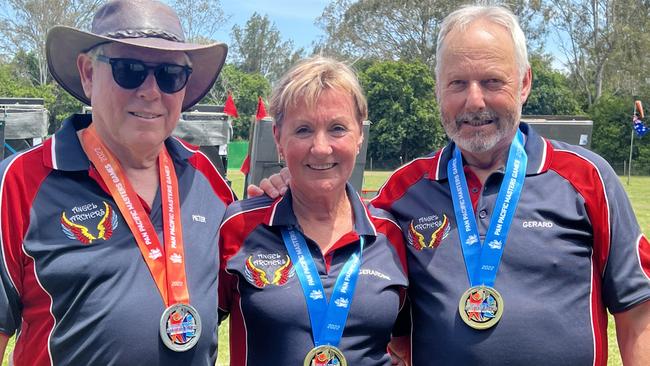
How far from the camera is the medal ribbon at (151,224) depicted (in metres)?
2.60

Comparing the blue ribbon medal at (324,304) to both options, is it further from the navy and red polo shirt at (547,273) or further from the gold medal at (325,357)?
the navy and red polo shirt at (547,273)

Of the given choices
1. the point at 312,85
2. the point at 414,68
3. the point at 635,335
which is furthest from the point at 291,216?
the point at 414,68

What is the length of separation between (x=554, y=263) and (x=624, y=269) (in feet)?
0.93

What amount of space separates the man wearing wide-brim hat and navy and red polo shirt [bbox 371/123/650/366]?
94cm

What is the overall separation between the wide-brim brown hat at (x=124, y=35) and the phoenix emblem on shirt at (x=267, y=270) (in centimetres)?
92

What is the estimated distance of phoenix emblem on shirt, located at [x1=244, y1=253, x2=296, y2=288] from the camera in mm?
2791

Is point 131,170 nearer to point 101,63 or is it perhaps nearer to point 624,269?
point 101,63

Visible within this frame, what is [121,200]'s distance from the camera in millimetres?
2656

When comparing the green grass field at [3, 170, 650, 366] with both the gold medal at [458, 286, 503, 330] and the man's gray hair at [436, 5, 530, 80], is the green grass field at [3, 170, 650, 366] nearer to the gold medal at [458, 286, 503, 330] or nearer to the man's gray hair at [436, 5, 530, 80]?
the gold medal at [458, 286, 503, 330]

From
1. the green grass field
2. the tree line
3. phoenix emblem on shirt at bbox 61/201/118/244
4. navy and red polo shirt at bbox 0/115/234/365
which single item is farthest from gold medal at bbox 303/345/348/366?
the tree line

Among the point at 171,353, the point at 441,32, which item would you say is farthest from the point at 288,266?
the point at 441,32

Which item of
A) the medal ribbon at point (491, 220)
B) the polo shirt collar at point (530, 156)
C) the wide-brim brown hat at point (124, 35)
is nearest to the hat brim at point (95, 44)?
the wide-brim brown hat at point (124, 35)

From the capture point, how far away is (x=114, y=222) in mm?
2627

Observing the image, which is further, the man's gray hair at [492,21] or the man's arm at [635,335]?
the man's gray hair at [492,21]
